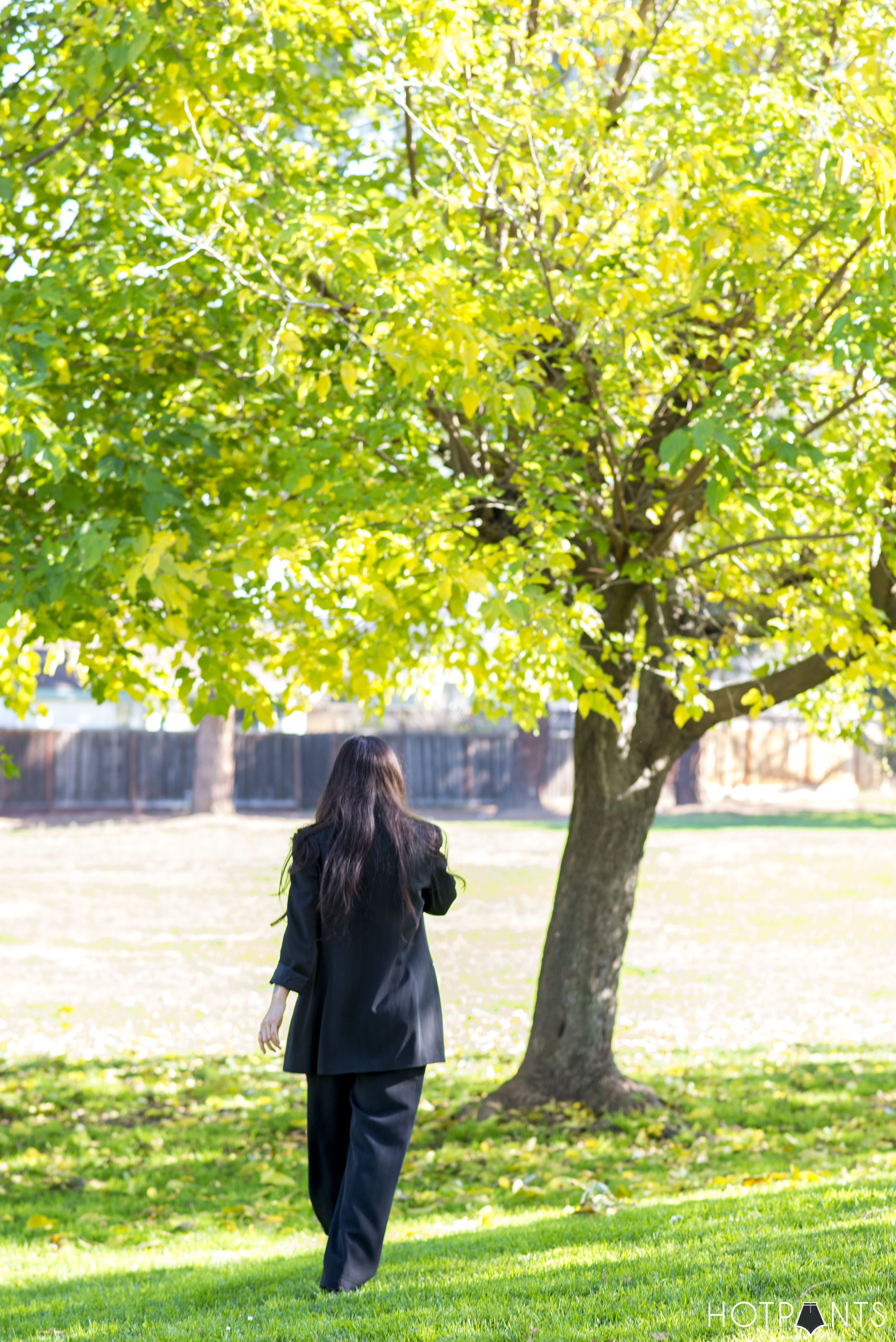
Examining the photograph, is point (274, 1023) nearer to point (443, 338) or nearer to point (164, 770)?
point (443, 338)

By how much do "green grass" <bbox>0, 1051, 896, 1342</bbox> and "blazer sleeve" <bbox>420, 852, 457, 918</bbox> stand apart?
1.10 metres

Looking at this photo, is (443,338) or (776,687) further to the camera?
(776,687)

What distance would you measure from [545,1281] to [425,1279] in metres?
0.39

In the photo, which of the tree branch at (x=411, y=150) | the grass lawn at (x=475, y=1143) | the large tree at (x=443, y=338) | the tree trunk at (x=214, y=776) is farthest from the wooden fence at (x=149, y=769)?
the tree branch at (x=411, y=150)

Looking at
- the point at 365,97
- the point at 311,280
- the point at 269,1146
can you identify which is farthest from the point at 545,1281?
the point at 365,97

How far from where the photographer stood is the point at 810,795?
3528 centimetres

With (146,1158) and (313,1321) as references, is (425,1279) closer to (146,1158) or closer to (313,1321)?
(313,1321)

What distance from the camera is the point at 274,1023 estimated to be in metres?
3.87

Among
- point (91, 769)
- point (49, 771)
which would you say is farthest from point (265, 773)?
point (49, 771)

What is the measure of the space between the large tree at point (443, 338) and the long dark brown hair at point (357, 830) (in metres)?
0.91

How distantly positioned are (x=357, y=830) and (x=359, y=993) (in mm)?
487

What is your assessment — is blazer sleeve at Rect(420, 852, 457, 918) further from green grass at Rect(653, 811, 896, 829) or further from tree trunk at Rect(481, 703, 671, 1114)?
green grass at Rect(653, 811, 896, 829)

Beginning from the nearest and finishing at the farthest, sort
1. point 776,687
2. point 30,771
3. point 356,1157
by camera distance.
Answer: point 356,1157 < point 776,687 < point 30,771

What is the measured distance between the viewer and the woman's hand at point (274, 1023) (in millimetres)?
3854
